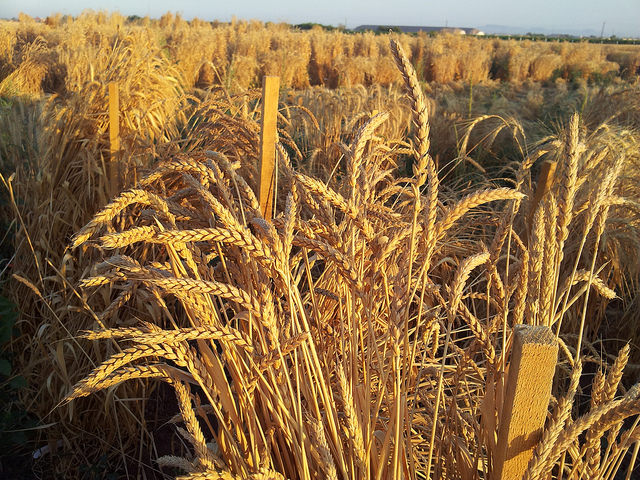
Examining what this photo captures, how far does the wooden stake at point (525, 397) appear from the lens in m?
0.80

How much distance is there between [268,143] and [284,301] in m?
0.54

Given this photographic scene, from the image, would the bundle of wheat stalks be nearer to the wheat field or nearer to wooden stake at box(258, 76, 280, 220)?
the wheat field

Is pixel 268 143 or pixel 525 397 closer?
pixel 525 397

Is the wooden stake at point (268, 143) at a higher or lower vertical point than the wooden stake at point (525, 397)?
higher

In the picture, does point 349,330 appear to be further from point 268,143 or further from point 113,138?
point 113,138

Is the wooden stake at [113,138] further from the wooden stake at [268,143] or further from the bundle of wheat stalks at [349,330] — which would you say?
the bundle of wheat stalks at [349,330]

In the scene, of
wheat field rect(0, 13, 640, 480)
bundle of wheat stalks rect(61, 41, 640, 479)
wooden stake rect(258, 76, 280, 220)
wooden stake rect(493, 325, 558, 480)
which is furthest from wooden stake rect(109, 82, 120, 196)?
wooden stake rect(493, 325, 558, 480)

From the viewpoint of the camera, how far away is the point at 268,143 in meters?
1.67

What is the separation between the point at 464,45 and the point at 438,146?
13749 millimetres

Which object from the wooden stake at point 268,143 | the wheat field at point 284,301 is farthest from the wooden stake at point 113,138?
the wooden stake at point 268,143

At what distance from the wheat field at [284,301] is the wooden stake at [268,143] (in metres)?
0.08

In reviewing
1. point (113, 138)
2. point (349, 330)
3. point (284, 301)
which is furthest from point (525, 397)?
point (113, 138)

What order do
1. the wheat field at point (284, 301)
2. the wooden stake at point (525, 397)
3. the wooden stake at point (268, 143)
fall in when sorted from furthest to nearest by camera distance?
the wooden stake at point (268, 143) < the wheat field at point (284, 301) < the wooden stake at point (525, 397)

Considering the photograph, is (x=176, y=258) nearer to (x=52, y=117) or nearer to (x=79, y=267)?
(x=79, y=267)
